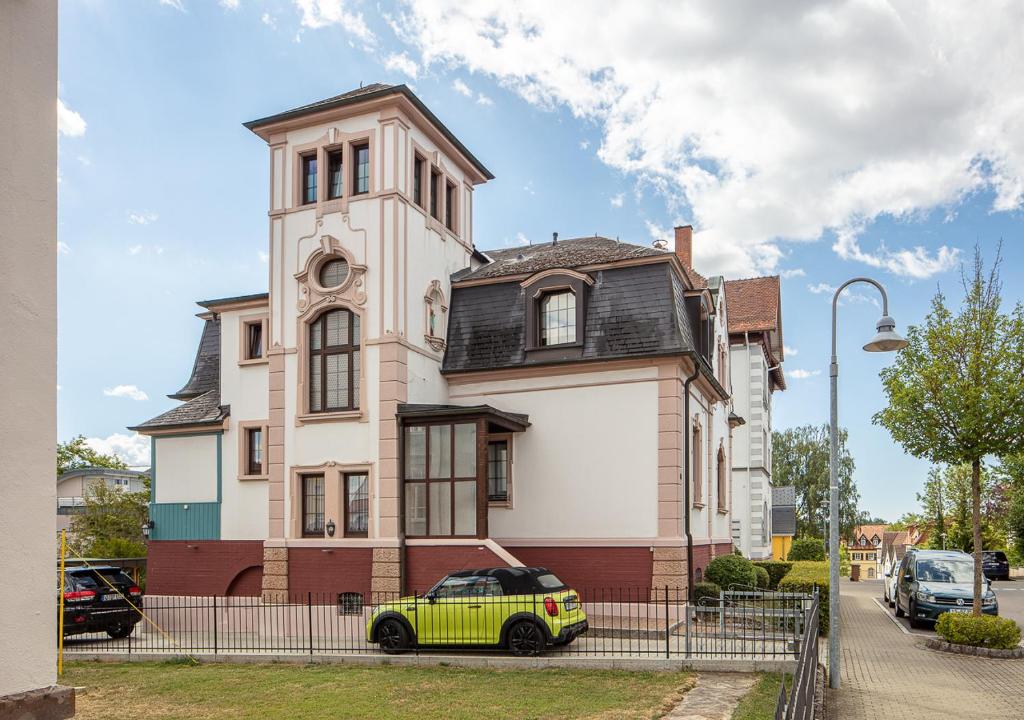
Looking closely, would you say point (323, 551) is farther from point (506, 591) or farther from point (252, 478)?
point (506, 591)

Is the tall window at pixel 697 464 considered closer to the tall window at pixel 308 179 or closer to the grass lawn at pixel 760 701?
the grass lawn at pixel 760 701

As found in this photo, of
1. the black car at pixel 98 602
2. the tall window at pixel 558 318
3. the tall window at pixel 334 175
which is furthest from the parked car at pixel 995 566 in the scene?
the black car at pixel 98 602

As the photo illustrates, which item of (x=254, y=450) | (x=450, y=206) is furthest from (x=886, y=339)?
(x=254, y=450)

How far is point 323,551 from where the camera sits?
20.7 m

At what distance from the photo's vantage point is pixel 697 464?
2338 cm

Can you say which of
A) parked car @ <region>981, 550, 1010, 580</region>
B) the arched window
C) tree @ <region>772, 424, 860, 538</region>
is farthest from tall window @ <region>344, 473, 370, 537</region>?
tree @ <region>772, 424, 860, 538</region>

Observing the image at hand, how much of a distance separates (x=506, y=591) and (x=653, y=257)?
30.6ft

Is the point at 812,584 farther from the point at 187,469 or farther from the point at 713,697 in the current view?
the point at 187,469

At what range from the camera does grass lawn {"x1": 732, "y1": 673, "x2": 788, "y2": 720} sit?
36.0ft

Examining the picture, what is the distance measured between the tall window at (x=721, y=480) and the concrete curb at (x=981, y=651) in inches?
393

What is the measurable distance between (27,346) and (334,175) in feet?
65.7

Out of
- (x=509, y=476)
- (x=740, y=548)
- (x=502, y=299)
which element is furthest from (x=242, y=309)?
(x=740, y=548)

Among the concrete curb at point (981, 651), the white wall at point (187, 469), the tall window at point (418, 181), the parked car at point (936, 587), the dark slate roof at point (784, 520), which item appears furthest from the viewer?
the dark slate roof at point (784, 520)

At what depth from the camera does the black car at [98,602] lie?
19.7 metres
